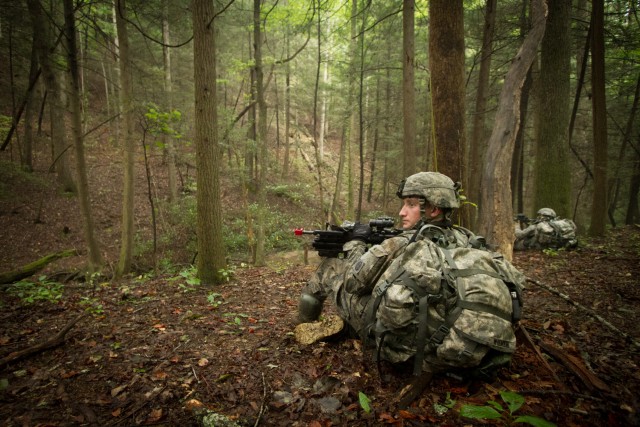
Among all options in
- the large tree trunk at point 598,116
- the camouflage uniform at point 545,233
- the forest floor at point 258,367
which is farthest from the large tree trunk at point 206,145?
the large tree trunk at point 598,116

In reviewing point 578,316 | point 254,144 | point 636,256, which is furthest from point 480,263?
point 254,144

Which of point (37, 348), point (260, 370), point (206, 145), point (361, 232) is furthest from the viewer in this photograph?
point (206, 145)

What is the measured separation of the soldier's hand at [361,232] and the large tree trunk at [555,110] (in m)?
8.32

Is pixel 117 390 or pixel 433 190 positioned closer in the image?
pixel 117 390

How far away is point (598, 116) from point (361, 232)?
31.0ft

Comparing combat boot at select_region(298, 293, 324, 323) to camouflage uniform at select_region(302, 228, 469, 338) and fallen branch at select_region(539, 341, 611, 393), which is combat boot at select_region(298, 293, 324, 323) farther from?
fallen branch at select_region(539, 341, 611, 393)

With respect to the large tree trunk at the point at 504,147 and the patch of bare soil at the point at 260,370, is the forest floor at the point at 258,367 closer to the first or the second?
the patch of bare soil at the point at 260,370

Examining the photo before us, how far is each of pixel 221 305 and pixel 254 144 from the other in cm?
1021

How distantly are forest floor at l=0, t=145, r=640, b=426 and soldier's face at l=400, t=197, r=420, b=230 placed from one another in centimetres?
156

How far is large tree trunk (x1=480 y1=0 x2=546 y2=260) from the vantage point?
4.99m

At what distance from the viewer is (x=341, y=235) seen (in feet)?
12.6

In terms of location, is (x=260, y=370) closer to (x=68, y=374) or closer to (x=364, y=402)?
(x=364, y=402)

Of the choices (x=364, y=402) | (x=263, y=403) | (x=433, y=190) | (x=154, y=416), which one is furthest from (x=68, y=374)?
(x=433, y=190)

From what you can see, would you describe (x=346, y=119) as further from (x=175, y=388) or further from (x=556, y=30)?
(x=175, y=388)
